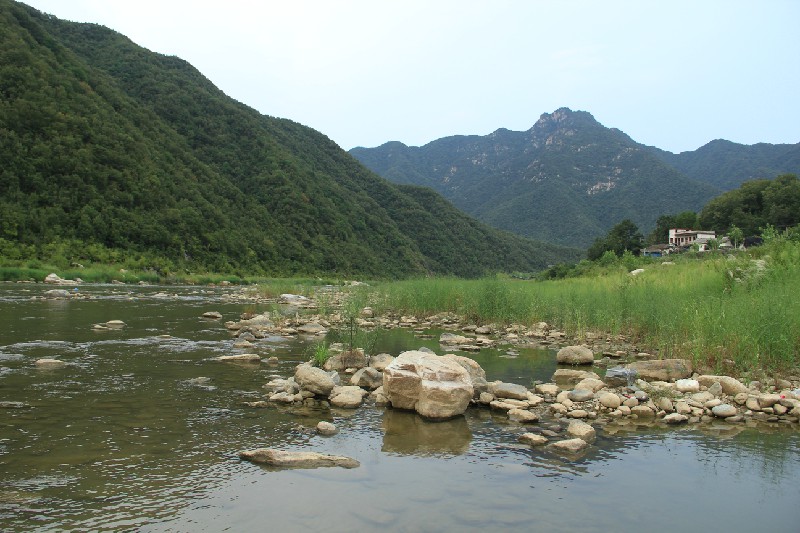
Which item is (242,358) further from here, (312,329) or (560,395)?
(560,395)

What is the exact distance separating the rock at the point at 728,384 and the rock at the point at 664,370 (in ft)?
2.75

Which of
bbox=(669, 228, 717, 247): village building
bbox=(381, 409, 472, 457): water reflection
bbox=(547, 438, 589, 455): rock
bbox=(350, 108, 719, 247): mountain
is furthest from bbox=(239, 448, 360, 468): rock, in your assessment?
bbox=(350, 108, 719, 247): mountain

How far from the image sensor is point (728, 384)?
314 inches

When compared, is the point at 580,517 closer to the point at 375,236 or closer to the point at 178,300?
the point at 178,300

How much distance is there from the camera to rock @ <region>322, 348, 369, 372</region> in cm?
1012

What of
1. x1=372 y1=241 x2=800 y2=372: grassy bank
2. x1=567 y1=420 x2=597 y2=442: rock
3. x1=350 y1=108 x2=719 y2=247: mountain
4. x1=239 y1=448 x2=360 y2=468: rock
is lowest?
x1=239 y1=448 x2=360 y2=468: rock

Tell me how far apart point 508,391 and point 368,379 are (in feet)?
7.99

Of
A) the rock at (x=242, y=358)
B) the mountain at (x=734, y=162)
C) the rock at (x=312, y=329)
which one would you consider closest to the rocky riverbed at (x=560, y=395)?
the rock at (x=242, y=358)

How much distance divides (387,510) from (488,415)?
335 centimetres

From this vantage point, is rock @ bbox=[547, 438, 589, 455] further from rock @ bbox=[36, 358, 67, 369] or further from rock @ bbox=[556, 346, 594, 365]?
rock @ bbox=[36, 358, 67, 369]

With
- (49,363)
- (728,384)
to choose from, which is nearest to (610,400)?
(728,384)

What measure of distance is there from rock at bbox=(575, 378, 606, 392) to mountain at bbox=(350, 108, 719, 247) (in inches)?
4775

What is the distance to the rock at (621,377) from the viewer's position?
8672mm

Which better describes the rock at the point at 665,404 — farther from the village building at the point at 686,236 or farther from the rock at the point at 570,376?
the village building at the point at 686,236
